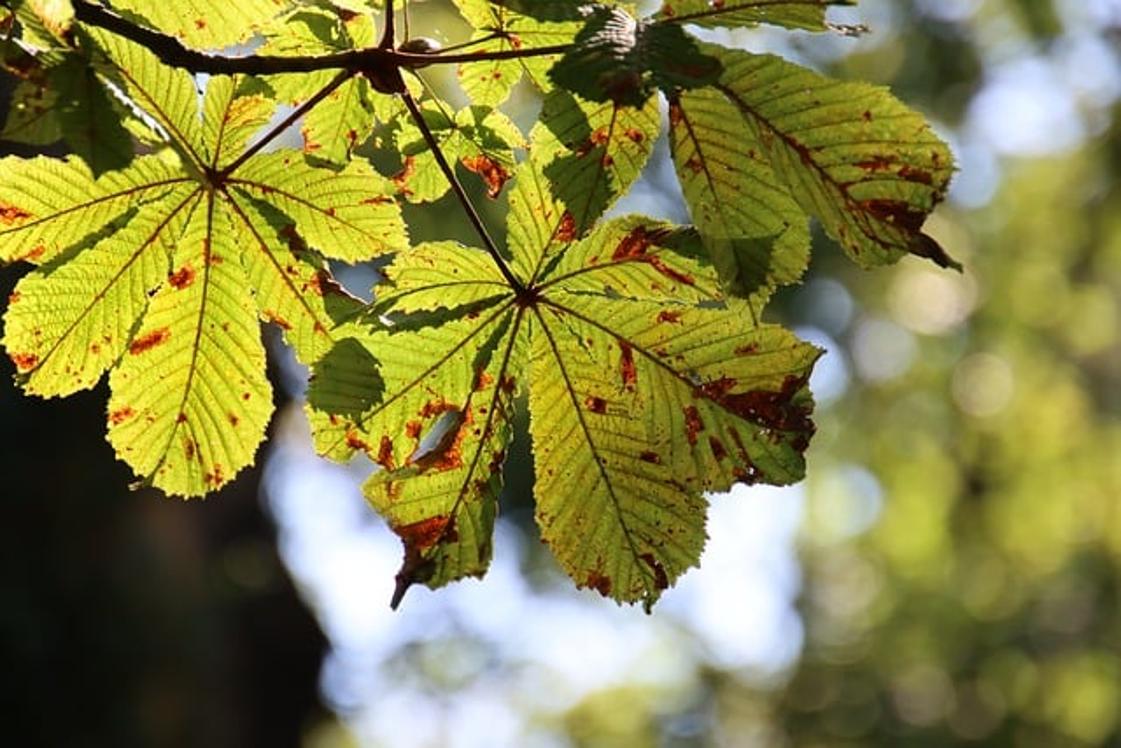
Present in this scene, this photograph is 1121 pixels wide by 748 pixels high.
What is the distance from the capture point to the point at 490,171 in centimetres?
91

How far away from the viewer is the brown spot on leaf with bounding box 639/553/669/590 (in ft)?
2.88

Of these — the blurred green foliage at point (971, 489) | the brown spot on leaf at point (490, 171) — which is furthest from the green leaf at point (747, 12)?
the blurred green foliage at point (971, 489)

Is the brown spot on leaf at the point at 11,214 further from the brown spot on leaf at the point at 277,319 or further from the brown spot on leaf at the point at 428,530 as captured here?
the brown spot on leaf at the point at 428,530

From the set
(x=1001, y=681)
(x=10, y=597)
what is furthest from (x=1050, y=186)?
(x=10, y=597)

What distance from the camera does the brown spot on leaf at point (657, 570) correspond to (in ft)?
2.88

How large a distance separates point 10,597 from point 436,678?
22.1 feet

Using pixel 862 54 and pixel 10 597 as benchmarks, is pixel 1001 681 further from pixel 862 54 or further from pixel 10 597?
pixel 10 597

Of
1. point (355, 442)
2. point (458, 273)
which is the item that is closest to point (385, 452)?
point (355, 442)

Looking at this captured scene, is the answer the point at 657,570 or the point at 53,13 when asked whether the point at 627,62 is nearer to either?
the point at 53,13

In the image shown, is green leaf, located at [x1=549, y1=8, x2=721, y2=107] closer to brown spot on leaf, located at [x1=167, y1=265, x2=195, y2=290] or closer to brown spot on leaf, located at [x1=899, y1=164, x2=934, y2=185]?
brown spot on leaf, located at [x1=899, y1=164, x2=934, y2=185]

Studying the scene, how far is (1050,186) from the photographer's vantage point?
939 cm

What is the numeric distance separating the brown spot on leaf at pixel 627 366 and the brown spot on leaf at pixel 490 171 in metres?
0.15

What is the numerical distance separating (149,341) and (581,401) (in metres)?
0.29

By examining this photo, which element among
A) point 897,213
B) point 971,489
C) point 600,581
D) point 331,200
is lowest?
point 600,581
